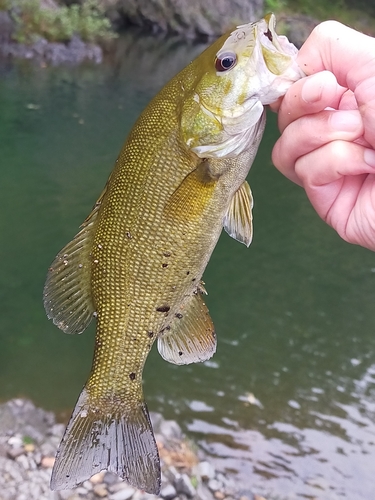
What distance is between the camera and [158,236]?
2031 millimetres

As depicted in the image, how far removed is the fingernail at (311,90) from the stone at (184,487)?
338 cm

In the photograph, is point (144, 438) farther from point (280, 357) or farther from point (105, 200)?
point (280, 357)

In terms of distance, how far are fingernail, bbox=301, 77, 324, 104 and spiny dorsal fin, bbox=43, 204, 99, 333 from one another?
3.25ft

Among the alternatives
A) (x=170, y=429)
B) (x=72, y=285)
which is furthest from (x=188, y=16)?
(x=72, y=285)

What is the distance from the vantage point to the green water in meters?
4.82

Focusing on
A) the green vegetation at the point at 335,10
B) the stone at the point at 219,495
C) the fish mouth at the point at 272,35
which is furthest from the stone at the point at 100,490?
the green vegetation at the point at 335,10

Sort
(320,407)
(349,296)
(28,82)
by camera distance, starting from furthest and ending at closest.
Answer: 1. (28,82)
2. (349,296)
3. (320,407)

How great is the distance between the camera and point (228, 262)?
7824 millimetres

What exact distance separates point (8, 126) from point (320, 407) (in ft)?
29.7

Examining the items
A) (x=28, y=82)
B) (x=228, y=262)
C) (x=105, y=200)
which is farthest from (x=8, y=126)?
(x=105, y=200)

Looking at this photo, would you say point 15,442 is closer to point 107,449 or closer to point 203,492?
point 203,492

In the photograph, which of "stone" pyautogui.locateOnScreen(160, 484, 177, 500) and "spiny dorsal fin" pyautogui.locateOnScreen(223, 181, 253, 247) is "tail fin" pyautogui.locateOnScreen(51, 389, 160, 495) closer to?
"spiny dorsal fin" pyautogui.locateOnScreen(223, 181, 253, 247)

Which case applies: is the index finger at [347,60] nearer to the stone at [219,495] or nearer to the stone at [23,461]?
the stone at [219,495]

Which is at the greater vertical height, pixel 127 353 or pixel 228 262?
pixel 228 262
